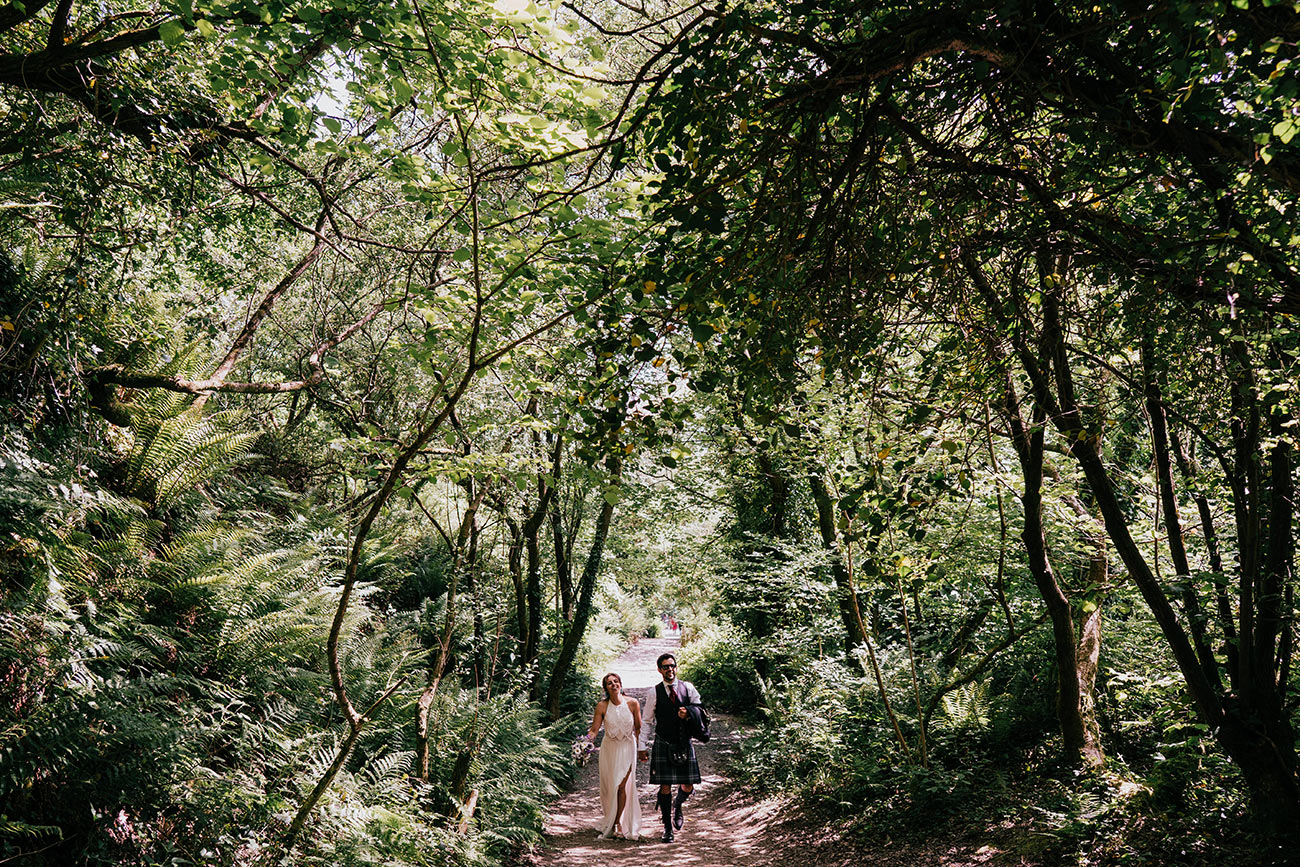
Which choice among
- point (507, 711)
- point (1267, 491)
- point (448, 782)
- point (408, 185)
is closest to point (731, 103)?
point (408, 185)

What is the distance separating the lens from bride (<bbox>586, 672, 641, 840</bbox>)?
321 inches

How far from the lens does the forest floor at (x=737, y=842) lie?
623cm

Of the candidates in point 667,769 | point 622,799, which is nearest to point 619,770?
point 622,799

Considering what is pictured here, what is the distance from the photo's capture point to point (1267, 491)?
181 inches

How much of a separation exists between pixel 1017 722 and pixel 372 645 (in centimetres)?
675

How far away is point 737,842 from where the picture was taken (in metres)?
8.27

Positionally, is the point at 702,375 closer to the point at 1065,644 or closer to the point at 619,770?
the point at 1065,644

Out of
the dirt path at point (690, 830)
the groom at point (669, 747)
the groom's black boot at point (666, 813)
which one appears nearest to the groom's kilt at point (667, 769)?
the groom at point (669, 747)

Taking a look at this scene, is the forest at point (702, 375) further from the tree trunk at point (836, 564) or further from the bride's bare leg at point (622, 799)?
the bride's bare leg at point (622, 799)

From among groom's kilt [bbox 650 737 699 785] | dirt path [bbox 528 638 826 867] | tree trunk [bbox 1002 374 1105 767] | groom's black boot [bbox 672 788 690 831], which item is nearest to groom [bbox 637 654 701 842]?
groom's kilt [bbox 650 737 699 785]

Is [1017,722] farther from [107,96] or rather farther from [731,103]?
[107,96]

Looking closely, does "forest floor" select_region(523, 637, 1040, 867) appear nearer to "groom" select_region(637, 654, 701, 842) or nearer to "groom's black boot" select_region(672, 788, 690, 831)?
"groom's black boot" select_region(672, 788, 690, 831)

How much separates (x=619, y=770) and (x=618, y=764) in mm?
105

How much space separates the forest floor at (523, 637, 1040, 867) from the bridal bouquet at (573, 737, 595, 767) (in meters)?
1.42
